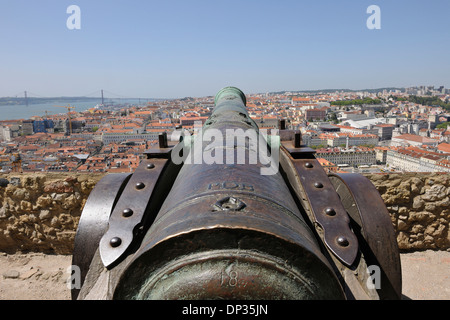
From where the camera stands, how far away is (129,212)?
3.62 ft

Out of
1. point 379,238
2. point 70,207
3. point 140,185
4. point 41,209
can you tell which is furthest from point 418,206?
point 41,209

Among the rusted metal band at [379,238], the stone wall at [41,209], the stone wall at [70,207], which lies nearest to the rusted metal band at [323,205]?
the rusted metal band at [379,238]

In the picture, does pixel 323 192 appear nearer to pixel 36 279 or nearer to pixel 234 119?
pixel 234 119

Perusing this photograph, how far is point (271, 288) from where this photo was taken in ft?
1.96

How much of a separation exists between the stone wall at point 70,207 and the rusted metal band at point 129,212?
4.00ft

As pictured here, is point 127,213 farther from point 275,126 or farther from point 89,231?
point 275,126

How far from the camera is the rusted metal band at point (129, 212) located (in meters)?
0.98

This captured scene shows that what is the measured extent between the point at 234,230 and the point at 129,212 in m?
0.59

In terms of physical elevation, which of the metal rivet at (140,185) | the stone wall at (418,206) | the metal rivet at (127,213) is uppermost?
the metal rivet at (140,185)

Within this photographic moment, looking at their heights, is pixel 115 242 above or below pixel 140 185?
below

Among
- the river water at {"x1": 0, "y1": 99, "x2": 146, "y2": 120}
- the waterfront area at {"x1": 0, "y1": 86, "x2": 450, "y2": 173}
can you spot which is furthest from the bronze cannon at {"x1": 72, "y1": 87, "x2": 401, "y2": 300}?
the river water at {"x1": 0, "y1": 99, "x2": 146, "y2": 120}

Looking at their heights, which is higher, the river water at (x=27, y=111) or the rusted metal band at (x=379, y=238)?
the river water at (x=27, y=111)

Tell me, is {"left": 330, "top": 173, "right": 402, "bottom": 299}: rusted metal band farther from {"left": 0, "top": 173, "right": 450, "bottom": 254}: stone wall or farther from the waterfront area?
the waterfront area

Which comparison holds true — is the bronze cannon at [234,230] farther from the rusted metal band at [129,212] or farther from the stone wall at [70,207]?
the stone wall at [70,207]
